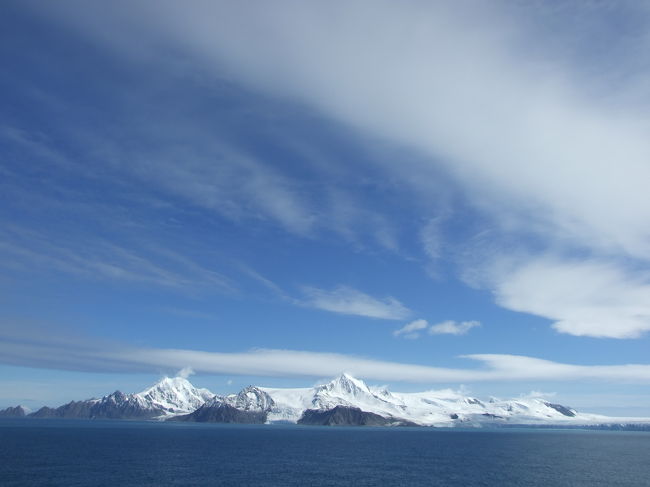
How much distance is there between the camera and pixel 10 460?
14888 centimetres

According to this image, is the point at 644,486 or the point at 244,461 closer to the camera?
the point at 644,486

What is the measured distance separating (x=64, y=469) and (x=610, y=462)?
622 feet

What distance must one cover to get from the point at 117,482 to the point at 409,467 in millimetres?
87261

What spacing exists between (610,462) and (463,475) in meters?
86.6

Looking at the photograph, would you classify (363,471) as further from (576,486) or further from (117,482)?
(117,482)

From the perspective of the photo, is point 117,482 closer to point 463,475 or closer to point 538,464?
point 463,475

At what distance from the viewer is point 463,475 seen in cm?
13838

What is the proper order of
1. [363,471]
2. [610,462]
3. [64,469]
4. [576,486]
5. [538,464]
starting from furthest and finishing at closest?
[610,462] → [538,464] → [363,471] → [64,469] → [576,486]

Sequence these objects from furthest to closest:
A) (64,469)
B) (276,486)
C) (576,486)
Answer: (64,469) < (576,486) < (276,486)

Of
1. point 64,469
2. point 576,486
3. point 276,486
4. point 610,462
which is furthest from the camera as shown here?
point 610,462

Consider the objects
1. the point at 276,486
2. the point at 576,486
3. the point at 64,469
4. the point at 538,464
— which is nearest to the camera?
the point at 276,486

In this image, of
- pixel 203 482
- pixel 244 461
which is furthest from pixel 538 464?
pixel 203 482

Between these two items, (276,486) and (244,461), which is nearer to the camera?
(276,486)

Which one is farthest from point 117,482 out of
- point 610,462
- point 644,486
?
point 610,462
